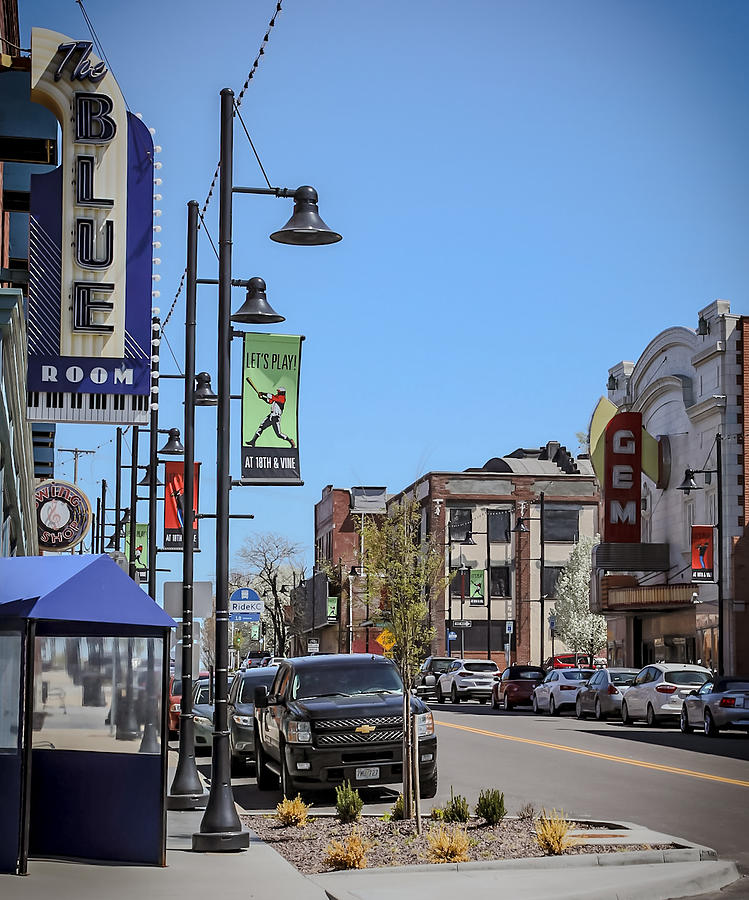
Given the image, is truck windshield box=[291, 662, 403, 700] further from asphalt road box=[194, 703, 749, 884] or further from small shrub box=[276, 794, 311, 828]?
small shrub box=[276, 794, 311, 828]

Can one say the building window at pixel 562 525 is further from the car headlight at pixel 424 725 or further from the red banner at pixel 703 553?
the car headlight at pixel 424 725

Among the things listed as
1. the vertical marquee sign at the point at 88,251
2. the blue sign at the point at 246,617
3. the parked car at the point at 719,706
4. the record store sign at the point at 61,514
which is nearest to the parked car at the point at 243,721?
the blue sign at the point at 246,617

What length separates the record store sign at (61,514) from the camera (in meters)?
34.6

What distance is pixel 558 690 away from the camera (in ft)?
148

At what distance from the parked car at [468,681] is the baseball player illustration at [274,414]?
37407 mm

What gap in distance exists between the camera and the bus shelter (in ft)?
36.3

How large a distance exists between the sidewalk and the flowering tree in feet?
234

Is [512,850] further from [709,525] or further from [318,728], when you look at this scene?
[709,525]

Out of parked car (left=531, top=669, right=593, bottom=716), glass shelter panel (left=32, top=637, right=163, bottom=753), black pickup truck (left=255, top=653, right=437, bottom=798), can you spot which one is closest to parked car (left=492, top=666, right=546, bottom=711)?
parked car (left=531, top=669, right=593, bottom=716)

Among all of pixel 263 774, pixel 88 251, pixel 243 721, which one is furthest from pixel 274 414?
pixel 243 721

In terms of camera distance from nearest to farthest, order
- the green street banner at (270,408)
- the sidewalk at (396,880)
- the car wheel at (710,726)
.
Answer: the sidewalk at (396,880) < the green street banner at (270,408) < the car wheel at (710,726)

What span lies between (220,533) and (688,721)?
73.8 feet

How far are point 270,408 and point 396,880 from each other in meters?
8.39

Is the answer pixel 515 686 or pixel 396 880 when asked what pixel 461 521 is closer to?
pixel 515 686
